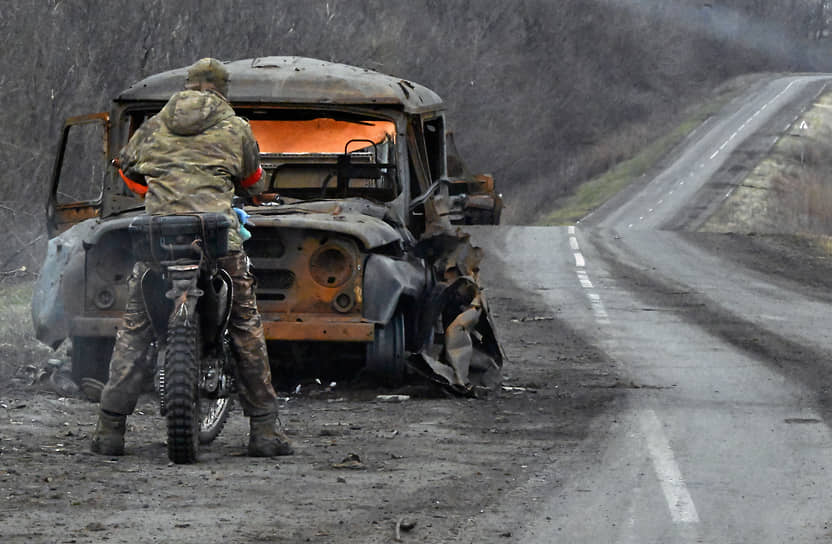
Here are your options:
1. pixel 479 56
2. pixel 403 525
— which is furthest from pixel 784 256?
pixel 479 56

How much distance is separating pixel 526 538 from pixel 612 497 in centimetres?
96

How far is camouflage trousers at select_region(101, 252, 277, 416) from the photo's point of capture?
7.20 meters

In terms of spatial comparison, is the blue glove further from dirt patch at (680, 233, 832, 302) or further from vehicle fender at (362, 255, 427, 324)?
dirt patch at (680, 233, 832, 302)

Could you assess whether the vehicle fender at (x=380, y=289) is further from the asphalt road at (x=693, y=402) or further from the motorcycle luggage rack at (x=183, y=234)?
the motorcycle luggage rack at (x=183, y=234)

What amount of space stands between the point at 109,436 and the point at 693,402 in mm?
4251

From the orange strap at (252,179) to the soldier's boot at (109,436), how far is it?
4.35ft

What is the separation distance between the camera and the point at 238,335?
742 centimetres

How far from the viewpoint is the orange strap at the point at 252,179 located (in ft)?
24.7

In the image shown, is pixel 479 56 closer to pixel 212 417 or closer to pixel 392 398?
pixel 392 398

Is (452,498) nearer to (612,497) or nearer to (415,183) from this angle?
(612,497)

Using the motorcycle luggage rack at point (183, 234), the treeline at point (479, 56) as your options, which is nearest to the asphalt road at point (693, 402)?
the motorcycle luggage rack at point (183, 234)

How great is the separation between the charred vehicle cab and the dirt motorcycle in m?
1.72

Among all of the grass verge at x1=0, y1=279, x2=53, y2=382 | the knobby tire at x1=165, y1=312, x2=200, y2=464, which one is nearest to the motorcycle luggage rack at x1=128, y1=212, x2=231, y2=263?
the knobby tire at x1=165, y1=312, x2=200, y2=464

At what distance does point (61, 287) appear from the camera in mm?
9203
